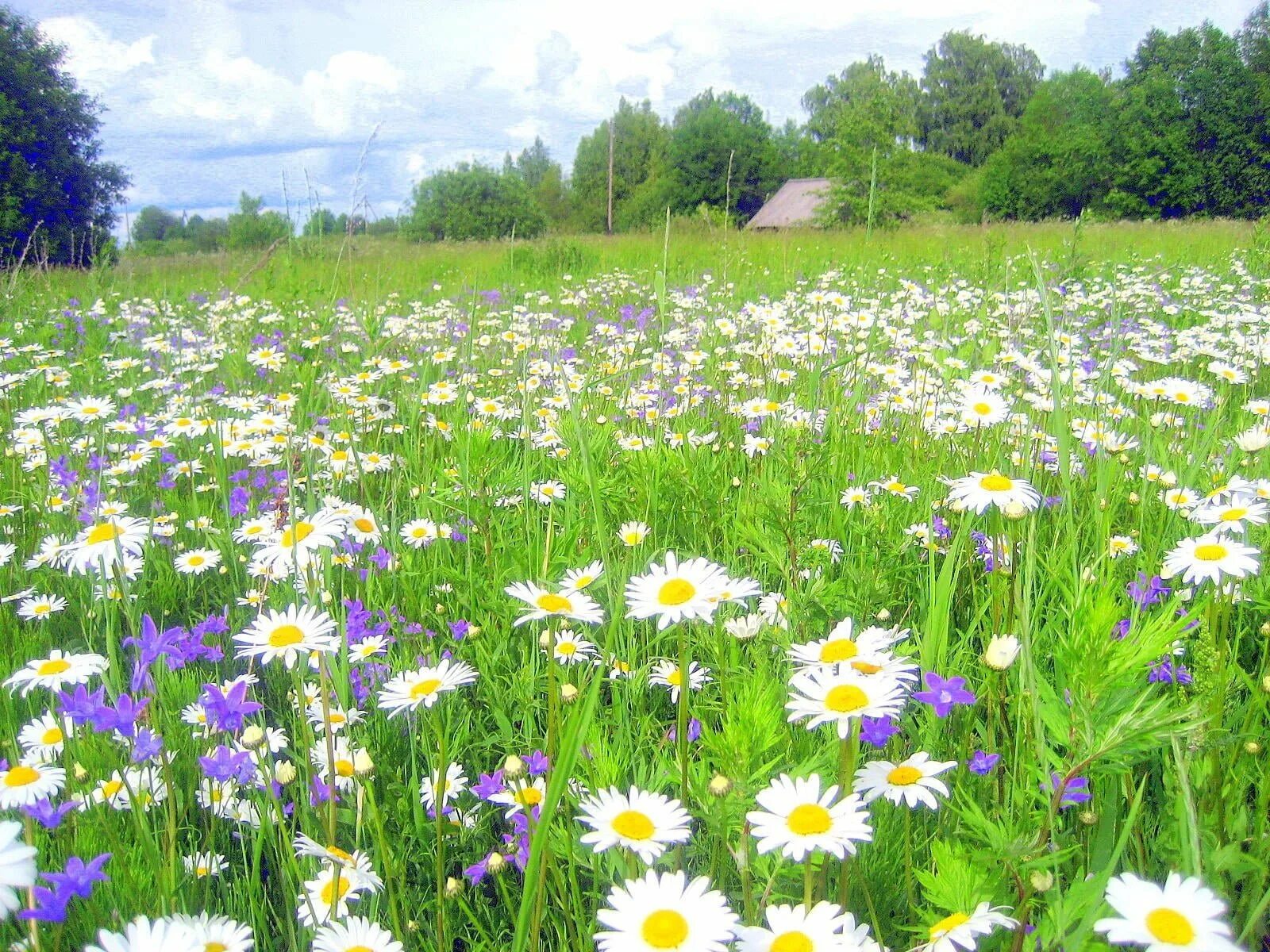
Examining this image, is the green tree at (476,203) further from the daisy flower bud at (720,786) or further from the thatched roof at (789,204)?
the daisy flower bud at (720,786)

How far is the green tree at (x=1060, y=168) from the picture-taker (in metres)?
33.2

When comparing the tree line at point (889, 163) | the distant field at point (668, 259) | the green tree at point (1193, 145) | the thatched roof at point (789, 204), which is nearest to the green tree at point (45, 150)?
the tree line at point (889, 163)

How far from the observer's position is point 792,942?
28.4 inches

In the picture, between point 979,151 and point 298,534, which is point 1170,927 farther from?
point 979,151

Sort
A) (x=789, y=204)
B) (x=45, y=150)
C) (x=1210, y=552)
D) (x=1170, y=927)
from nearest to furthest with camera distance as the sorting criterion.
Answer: (x=1170, y=927)
(x=1210, y=552)
(x=45, y=150)
(x=789, y=204)

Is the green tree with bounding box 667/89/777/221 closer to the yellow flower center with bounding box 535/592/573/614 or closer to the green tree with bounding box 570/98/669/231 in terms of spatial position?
the green tree with bounding box 570/98/669/231

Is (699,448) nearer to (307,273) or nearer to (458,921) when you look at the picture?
(458,921)

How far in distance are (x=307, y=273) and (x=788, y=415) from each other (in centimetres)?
777

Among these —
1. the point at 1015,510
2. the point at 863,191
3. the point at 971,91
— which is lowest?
the point at 1015,510

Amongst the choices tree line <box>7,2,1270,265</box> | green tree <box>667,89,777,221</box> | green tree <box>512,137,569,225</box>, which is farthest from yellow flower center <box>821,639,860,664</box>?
green tree <box>512,137,569,225</box>

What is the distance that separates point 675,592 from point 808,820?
1.16ft

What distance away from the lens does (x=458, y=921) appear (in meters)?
1.14

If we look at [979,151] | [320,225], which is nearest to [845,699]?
[320,225]

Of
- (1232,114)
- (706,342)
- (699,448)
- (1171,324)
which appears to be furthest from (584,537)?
(1232,114)
